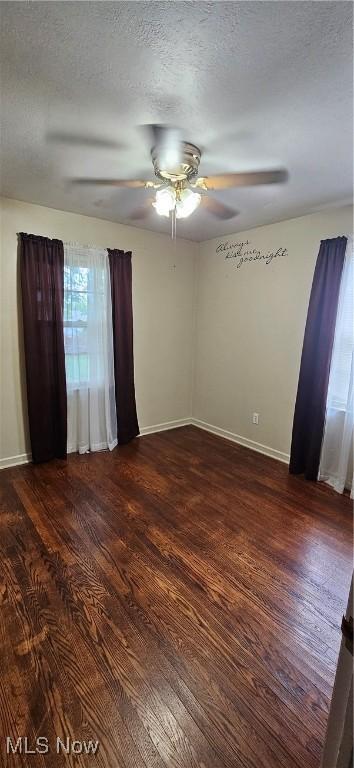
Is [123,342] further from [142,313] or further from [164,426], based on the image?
Answer: [164,426]

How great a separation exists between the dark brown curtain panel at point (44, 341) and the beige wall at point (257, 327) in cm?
180

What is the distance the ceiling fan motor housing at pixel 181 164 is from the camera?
1.91m

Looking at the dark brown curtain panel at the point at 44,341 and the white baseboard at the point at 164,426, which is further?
the white baseboard at the point at 164,426

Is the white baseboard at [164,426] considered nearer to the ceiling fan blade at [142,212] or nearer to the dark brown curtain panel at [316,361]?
the dark brown curtain panel at [316,361]

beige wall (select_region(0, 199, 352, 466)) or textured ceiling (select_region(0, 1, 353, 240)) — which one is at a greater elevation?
textured ceiling (select_region(0, 1, 353, 240))

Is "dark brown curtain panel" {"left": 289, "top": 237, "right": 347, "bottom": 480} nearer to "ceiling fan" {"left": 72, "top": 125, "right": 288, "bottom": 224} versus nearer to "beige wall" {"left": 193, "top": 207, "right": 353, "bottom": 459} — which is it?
"beige wall" {"left": 193, "top": 207, "right": 353, "bottom": 459}

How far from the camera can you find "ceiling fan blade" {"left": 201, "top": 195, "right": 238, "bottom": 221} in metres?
2.69

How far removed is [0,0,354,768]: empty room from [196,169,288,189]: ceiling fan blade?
0.06 ft

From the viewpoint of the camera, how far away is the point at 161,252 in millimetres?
3914

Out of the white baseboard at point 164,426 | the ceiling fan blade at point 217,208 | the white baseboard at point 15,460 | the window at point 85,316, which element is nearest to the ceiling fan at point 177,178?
the ceiling fan blade at point 217,208

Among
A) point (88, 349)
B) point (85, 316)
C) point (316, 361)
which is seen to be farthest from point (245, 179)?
point (88, 349)

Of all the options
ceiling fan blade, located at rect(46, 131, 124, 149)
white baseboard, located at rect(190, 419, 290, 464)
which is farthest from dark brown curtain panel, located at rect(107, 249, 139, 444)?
ceiling fan blade, located at rect(46, 131, 124, 149)

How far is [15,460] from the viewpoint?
3.23 meters

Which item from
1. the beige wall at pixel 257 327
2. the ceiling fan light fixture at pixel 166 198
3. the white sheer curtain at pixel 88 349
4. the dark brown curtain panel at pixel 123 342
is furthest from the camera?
the dark brown curtain panel at pixel 123 342
